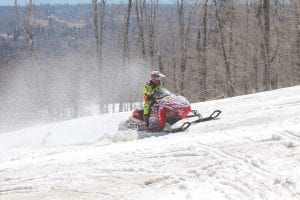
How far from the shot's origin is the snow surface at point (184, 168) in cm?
773

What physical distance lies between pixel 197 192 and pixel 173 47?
43606mm

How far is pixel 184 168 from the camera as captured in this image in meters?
8.83

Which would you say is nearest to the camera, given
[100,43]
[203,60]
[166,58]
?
[100,43]

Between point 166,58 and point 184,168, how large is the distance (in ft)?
142

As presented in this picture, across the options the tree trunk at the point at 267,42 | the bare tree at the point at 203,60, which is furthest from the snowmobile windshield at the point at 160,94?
the bare tree at the point at 203,60

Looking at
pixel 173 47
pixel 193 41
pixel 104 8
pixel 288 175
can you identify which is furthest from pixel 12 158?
pixel 173 47

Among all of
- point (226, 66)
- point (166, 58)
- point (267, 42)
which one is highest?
point (267, 42)

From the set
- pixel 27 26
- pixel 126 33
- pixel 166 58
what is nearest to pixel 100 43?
pixel 126 33

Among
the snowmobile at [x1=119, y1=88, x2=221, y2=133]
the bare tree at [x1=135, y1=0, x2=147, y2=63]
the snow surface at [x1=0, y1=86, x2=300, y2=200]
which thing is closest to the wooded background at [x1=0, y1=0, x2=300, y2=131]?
the bare tree at [x1=135, y1=0, x2=147, y2=63]

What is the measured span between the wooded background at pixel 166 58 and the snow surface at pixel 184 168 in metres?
20.2

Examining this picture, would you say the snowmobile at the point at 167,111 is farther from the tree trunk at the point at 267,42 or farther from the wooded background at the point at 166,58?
the tree trunk at the point at 267,42

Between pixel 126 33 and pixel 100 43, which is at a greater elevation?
pixel 126 33

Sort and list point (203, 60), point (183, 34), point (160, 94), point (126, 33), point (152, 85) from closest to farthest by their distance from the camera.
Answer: point (152, 85) < point (160, 94) < point (203, 60) < point (126, 33) < point (183, 34)

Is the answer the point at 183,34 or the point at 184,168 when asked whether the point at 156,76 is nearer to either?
the point at 184,168
